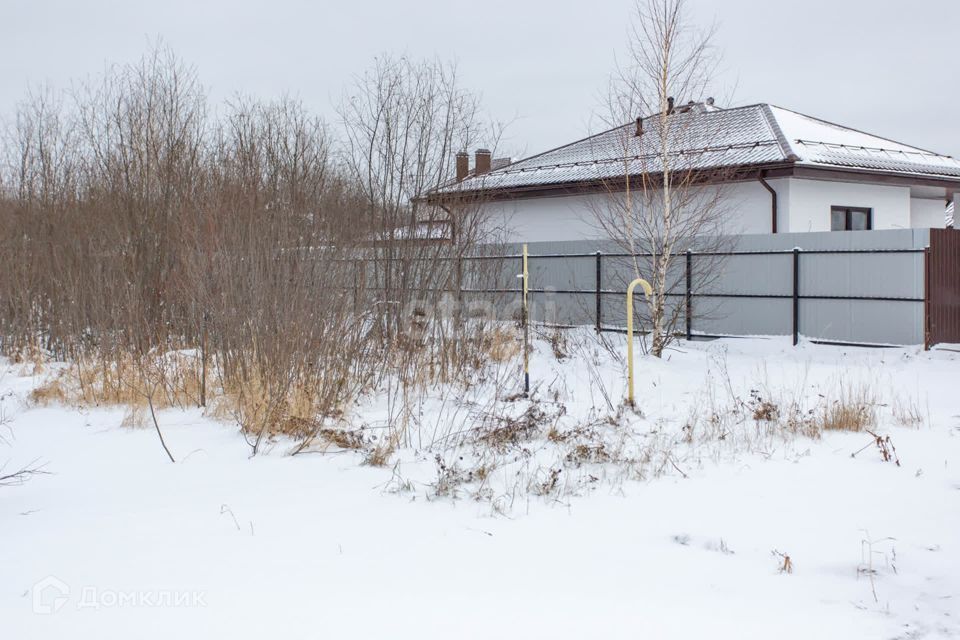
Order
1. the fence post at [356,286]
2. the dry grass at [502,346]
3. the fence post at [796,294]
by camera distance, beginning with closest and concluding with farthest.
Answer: the fence post at [356,286] → the dry grass at [502,346] → the fence post at [796,294]

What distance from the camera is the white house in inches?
616

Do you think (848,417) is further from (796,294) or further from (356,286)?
(796,294)

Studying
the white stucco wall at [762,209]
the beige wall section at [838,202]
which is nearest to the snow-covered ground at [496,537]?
the white stucco wall at [762,209]

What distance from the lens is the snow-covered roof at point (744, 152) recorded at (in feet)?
51.9

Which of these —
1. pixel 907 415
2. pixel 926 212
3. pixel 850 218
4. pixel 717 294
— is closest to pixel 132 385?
pixel 907 415

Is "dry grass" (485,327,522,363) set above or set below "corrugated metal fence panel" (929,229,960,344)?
below

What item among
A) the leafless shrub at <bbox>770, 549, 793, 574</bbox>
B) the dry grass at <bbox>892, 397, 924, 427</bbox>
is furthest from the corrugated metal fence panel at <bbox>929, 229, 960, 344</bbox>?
the leafless shrub at <bbox>770, 549, 793, 574</bbox>

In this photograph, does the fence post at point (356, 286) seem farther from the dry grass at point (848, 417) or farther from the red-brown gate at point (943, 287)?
the red-brown gate at point (943, 287)

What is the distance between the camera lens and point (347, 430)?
6.56 meters

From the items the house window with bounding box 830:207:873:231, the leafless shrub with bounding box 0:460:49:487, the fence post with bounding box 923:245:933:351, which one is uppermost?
the house window with bounding box 830:207:873:231

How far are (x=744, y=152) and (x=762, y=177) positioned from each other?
39.1 inches

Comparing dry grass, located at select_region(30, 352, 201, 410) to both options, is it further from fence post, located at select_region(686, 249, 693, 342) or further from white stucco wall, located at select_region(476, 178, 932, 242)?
fence post, located at select_region(686, 249, 693, 342)

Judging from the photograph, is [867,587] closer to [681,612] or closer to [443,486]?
[681,612]

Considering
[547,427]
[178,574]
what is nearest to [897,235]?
[547,427]
